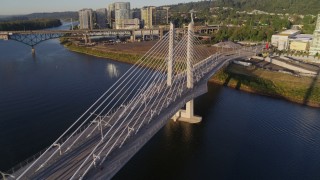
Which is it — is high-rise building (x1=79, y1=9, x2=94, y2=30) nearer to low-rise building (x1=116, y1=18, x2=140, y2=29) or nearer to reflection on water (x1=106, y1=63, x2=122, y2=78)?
low-rise building (x1=116, y1=18, x2=140, y2=29)

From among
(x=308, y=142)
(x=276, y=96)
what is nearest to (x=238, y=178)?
(x=308, y=142)

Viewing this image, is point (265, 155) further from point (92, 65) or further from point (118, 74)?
point (92, 65)

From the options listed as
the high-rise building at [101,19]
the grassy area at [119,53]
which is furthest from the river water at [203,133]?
the high-rise building at [101,19]

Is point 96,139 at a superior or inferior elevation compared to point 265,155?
superior

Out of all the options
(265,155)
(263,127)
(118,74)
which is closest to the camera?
(265,155)

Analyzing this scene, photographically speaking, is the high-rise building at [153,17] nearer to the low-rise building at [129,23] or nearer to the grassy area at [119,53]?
the low-rise building at [129,23]

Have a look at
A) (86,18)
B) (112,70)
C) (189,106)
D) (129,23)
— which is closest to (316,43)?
(112,70)
